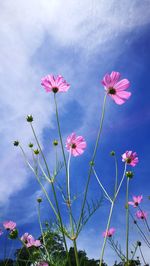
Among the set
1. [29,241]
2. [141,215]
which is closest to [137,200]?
[141,215]

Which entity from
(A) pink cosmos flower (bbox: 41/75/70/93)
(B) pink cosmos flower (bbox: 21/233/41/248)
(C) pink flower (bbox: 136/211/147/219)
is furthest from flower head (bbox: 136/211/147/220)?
(A) pink cosmos flower (bbox: 41/75/70/93)

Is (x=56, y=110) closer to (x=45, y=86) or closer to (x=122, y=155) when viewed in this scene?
(x=45, y=86)

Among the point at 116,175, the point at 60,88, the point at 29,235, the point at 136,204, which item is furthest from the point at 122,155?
the point at 136,204

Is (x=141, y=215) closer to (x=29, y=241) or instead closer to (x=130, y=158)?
(x=29, y=241)

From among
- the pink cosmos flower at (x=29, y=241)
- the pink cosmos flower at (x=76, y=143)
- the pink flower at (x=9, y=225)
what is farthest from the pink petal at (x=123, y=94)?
the pink flower at (x=9, y=225)

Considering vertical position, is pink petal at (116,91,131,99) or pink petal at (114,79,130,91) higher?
pink petal at (114,79,130,91)

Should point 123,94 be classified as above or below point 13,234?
above

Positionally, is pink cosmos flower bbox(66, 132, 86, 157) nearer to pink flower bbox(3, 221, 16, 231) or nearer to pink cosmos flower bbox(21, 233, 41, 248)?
pink cosmos flower bbox(21, 233, 41, 248)
